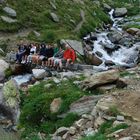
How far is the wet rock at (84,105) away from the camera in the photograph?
25422mm

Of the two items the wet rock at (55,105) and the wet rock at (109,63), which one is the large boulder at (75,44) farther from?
the wet rock at (55,105)

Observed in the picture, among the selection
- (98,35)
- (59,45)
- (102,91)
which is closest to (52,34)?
(59,45)

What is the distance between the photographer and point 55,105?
2683cm

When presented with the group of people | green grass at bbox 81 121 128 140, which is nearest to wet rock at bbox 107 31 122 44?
the group of people

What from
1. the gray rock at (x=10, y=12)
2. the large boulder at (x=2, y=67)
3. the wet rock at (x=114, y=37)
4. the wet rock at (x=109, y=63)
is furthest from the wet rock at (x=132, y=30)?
the large boulder at (x=2, y=67)

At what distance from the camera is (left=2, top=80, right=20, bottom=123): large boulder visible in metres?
28.2

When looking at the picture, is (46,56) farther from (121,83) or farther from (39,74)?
(121,83)

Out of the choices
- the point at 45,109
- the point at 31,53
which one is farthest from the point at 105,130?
the point at 31,53

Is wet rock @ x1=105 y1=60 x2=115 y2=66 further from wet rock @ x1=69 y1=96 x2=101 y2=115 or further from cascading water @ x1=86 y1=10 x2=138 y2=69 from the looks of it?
wet rock @ x1=69 y1=96 x2=101 y2=115

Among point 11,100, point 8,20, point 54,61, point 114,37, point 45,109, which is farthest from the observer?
point 114,37

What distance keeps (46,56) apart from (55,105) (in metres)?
12.5

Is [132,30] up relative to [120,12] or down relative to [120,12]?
up

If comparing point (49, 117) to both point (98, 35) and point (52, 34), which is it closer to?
point (52, 34)

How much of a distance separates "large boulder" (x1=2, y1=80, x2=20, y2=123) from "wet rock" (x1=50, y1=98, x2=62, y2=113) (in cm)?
252
